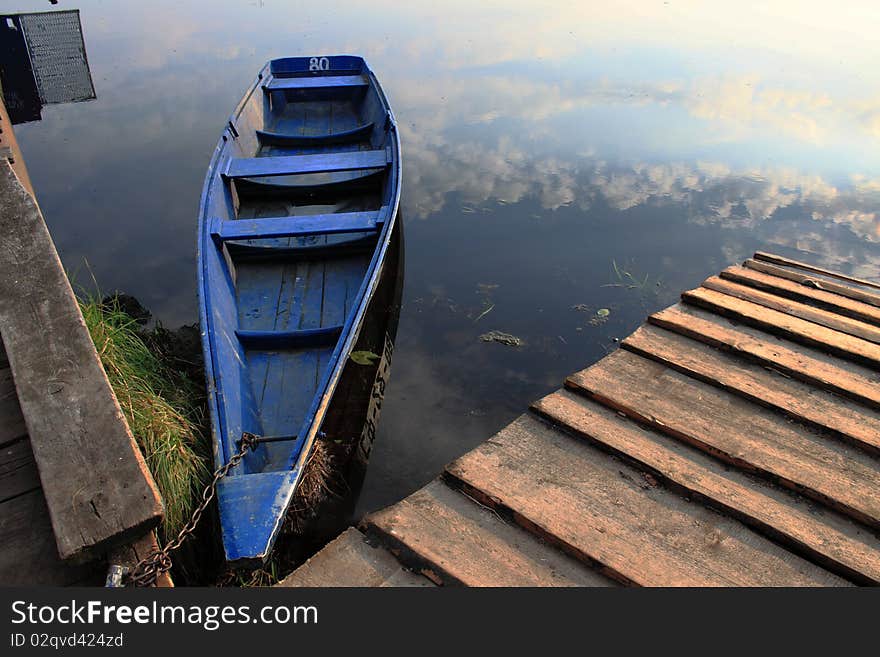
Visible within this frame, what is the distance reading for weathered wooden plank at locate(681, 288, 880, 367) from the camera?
380 centimetres

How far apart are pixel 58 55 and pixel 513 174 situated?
322 inches

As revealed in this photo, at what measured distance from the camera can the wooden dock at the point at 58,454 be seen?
184 cm

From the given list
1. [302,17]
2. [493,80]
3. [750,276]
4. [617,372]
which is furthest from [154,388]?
[302,17]

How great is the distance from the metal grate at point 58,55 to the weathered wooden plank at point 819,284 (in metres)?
10.8

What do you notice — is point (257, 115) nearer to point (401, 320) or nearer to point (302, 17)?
point (401, 320)

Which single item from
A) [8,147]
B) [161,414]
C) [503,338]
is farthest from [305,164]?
[161,414]

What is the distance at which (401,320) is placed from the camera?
6293mm

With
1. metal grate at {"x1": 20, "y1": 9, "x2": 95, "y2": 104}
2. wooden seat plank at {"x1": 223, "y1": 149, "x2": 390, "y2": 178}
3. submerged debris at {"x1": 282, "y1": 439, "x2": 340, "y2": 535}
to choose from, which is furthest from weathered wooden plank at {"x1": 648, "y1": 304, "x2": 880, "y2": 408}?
metal grate at {"x1": 20, "y1": 9, "x2": 95, "y2": 104}

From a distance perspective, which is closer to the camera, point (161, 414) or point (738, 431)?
point (738, 431)

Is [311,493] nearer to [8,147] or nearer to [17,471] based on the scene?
[17,471]

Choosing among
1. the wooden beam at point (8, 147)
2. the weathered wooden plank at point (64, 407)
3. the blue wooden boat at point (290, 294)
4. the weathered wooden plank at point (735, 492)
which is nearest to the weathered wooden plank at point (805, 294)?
the weathered wooden plank at point (735, 492)

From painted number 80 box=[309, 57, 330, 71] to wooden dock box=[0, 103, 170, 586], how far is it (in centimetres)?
822

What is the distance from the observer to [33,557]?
73.1 inches

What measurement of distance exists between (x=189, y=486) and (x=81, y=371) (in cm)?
152
